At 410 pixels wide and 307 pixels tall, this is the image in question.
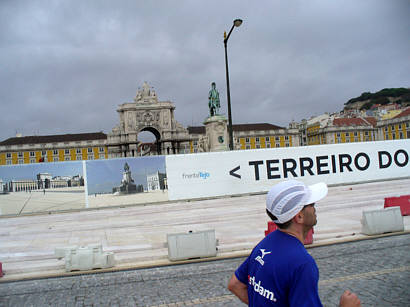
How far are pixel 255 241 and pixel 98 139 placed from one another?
341ft

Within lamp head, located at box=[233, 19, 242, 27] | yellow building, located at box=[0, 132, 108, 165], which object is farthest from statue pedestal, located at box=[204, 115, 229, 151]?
yellow building, located at box=[0, 132, 108, 165]

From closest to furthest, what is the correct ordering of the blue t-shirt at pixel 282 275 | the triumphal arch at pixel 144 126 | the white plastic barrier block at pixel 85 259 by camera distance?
the blue t-shirt at pixel 282 275, the white plastic barrier block at pixel 85 259, the triumphal arch at pixel 144 126

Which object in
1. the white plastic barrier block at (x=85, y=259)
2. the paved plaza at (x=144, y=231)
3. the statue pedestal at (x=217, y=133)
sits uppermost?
the statue pedestal at (x=217, y=133)

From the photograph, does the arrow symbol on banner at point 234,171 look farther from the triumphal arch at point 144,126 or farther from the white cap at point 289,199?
the triumphal arch at point 144,126

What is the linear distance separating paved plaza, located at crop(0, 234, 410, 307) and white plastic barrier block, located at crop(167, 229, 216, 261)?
52 cm

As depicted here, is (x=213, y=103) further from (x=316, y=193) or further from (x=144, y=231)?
(x=316, y=193)

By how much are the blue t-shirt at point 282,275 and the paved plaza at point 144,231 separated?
22.4 ft

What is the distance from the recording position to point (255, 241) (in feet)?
34.6

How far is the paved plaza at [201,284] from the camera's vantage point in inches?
232

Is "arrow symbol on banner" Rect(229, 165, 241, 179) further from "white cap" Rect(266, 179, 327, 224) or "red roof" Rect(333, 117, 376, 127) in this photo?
"red roof" Rect(333, 117, 376, 127)

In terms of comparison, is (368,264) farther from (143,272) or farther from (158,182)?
(158,182)

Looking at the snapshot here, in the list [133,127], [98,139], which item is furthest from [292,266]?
[98,139]

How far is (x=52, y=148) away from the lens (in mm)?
106000

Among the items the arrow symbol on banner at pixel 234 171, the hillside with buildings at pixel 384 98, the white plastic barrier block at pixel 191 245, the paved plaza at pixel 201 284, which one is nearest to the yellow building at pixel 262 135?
the hillside with buildings at pixel 384 98
